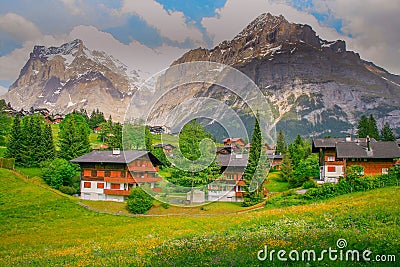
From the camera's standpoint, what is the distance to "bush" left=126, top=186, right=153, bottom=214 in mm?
51969

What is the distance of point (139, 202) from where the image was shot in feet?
171

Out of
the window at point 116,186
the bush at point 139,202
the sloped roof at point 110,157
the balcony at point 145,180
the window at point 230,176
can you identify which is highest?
the sloped roof at point 110,157

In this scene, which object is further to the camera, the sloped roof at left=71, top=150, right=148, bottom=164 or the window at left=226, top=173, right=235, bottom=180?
the window at left=226, top=173, right=235, bottom=180

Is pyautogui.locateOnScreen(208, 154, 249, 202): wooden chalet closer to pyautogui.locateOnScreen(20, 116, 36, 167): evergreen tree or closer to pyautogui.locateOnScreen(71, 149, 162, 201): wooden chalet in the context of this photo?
pyautogui.locateOnScreen(71, 149, 162, 201): wooden chalet

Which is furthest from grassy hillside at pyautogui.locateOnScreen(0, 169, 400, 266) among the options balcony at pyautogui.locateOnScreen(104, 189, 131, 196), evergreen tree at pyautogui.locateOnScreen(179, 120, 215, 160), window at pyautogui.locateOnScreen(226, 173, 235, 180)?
window at pyautogui.locateOnScreen(226, 173, 235, 180)

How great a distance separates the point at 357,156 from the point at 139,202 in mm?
35887

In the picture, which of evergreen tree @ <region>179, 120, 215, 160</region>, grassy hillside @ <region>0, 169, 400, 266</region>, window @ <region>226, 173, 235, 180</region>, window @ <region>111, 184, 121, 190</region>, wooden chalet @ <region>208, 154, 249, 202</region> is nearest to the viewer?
grassy hillside @ <region>0, 169, 400, 266</region>

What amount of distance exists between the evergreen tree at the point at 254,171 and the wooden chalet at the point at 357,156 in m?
11.3

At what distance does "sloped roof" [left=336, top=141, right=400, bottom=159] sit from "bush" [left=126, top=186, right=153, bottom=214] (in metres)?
32.0

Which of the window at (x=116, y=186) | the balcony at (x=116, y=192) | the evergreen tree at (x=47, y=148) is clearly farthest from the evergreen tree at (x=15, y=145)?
the window at (x=116, y=186)

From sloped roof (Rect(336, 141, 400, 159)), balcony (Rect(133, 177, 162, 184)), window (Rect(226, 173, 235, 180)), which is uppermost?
sloped roof (Rect(336, 141, 400, 159))

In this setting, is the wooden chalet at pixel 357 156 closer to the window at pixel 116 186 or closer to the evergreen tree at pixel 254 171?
the evergreen tree at pixel 254 171

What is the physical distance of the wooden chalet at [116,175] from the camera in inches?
2405

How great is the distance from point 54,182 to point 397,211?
56.7m
